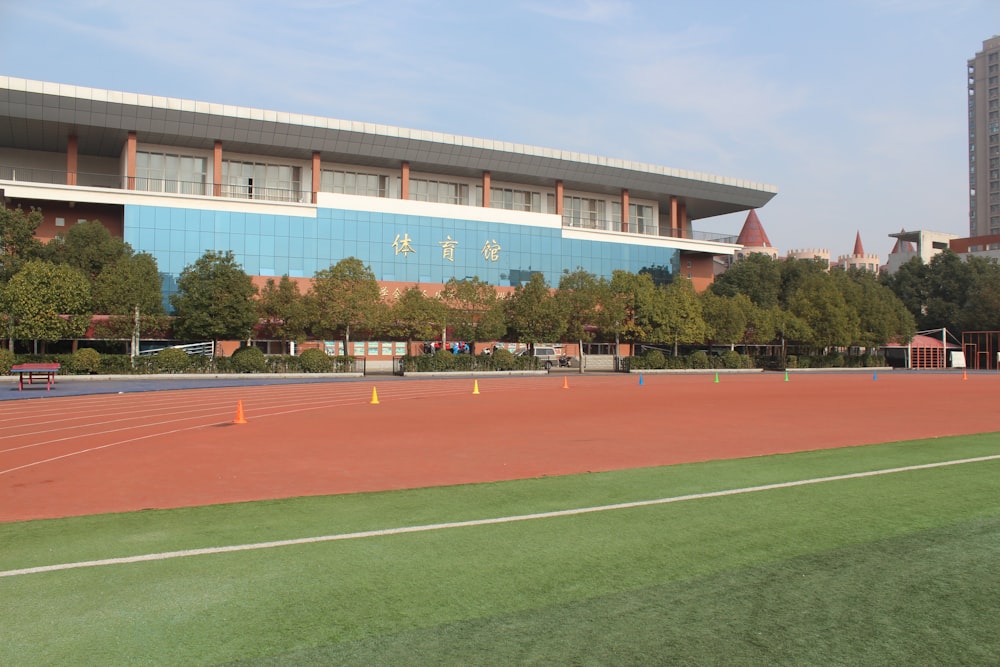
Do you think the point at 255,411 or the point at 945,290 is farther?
the point at 945,290

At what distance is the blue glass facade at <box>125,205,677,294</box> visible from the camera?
161 ft

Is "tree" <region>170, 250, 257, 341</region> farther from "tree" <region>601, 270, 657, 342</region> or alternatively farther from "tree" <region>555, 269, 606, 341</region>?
"tree" <region>601, 270, 657, 342</region>

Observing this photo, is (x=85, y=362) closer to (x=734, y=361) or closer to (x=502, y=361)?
(x=502, y=361)

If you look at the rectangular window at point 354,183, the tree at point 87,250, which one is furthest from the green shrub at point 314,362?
the rectangular window at point 354,183

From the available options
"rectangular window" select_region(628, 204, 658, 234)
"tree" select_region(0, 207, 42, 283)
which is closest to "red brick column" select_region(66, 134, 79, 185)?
"tree" select_region(0, 207, 42, 283)

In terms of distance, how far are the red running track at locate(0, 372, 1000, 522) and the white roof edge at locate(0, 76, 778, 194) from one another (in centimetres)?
2971

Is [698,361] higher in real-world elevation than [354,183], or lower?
lower

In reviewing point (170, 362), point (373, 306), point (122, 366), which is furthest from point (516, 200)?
point (122, 366)

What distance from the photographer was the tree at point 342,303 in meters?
44.5

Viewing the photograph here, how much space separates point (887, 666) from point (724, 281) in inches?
3095

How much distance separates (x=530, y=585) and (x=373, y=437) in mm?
9865

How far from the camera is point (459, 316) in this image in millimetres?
47938

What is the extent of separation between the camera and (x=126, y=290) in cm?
3844

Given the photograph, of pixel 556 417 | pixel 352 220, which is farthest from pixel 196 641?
pixel 352 220
